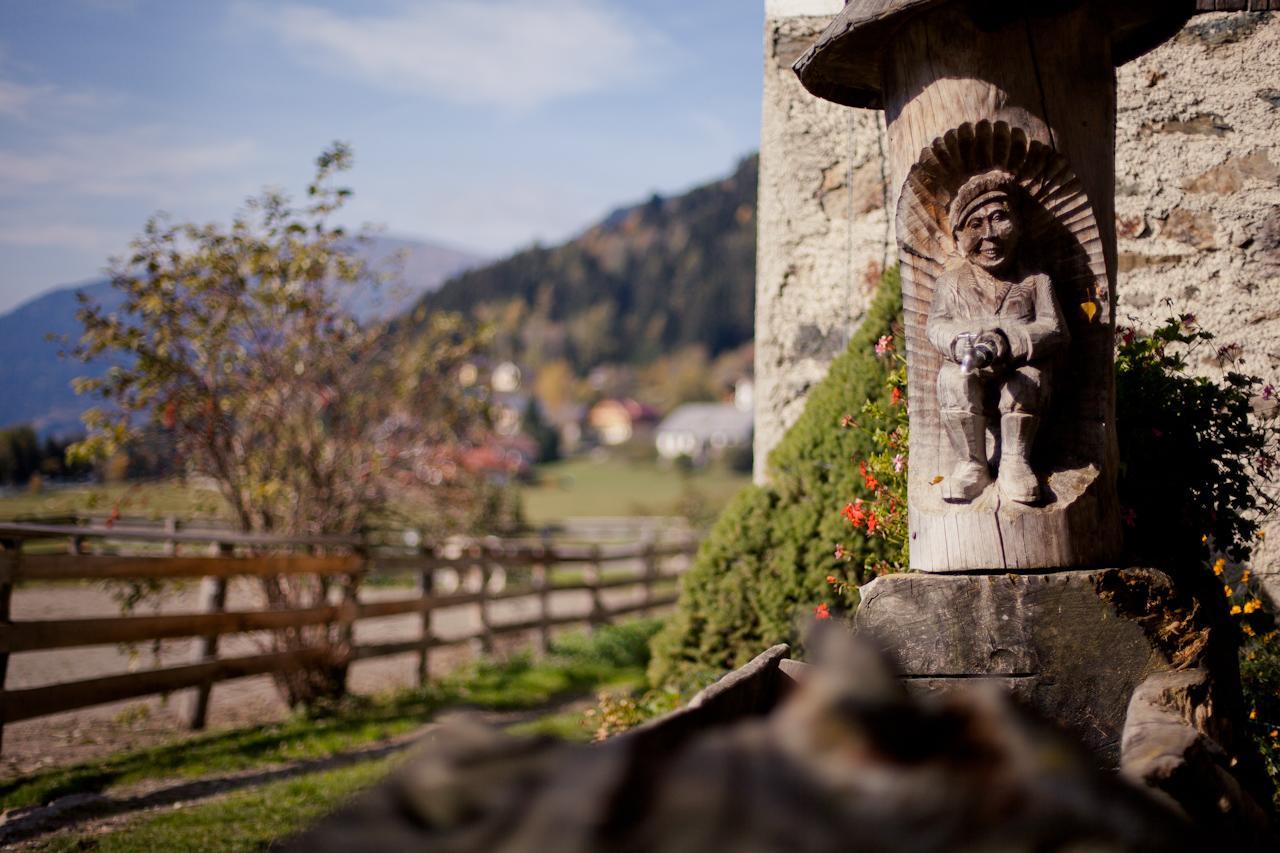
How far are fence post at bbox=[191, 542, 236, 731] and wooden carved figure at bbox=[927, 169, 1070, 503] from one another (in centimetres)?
537

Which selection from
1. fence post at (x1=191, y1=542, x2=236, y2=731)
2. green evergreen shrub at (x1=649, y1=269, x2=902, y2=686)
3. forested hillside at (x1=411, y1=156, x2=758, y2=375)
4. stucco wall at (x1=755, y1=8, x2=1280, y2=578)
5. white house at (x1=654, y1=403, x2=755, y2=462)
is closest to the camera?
green evergreen shrub at (x1=649, y1=269, x2=902, y2=686)

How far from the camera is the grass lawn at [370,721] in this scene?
205 inches

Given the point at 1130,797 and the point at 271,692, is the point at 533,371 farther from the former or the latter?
the point at 1130,797

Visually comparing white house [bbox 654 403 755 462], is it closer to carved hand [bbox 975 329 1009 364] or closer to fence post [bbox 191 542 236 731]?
fence post [bbox 191 542 236 731]

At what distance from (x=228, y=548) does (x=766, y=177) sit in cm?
442

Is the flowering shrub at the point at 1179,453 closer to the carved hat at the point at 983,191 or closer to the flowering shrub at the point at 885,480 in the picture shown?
the flowering shrub at the point at 885,480

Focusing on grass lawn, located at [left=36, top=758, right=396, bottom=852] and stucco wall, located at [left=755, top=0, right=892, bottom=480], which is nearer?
grass lawn, located at [left=36, top=758, right=396, bottom=852]

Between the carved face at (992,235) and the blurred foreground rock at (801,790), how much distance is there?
2080 mm

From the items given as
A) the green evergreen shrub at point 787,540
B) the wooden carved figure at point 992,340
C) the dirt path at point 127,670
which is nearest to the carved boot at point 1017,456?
the wooden carved figure at point 992,340

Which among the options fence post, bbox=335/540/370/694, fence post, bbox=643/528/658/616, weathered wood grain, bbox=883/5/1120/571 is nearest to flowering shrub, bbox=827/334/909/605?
weathered wood grain, bbox=883/5/1120/571

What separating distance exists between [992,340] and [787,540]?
1891 mm

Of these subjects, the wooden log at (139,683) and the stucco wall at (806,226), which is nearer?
the wooden log at (139,683)

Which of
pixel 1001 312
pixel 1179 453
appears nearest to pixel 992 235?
pixel 1001 312

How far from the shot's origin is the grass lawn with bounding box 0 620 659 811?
17.1 ft
